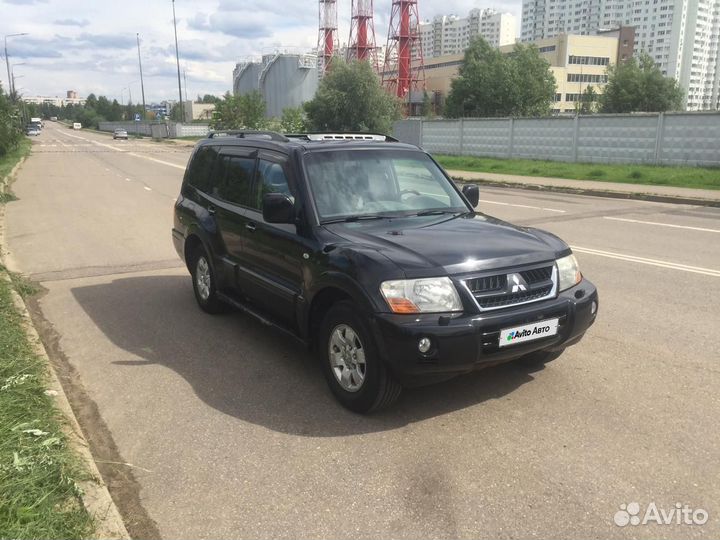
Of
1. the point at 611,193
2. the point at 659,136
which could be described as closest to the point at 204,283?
the point at 611,193

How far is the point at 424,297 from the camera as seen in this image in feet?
12.5

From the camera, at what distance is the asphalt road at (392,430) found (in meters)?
3.14

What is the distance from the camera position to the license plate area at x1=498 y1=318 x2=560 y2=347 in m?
3.87

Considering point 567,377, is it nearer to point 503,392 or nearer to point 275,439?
point 503,392

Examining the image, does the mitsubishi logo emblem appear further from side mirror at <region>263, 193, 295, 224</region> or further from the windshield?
side mirror at <region>263, 193, 295, 224</region>

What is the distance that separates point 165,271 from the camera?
8641 millimetres

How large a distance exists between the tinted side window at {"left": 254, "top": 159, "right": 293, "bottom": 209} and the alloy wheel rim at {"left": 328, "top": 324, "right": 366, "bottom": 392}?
1.28m

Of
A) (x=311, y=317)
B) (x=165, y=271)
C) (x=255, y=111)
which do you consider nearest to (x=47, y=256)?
(x=165, y=271)

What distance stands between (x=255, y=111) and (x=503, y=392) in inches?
2346

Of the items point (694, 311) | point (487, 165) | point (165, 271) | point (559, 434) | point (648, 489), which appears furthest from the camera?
point (487, 165)

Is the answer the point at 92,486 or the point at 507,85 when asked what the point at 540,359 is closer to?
the point at 92,486

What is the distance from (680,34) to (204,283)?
566ft

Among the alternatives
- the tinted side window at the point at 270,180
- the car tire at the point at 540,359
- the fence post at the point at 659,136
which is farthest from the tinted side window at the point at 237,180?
the fence post at the point at 659,136

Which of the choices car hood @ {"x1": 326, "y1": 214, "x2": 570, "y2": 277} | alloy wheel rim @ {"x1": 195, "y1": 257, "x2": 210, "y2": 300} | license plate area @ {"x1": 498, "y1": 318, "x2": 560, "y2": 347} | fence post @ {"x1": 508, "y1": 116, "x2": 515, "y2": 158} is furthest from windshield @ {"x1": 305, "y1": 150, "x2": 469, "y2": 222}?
fence post @ {"x1": 508, "y1": 116, "x2": 515, "y2": 158}
